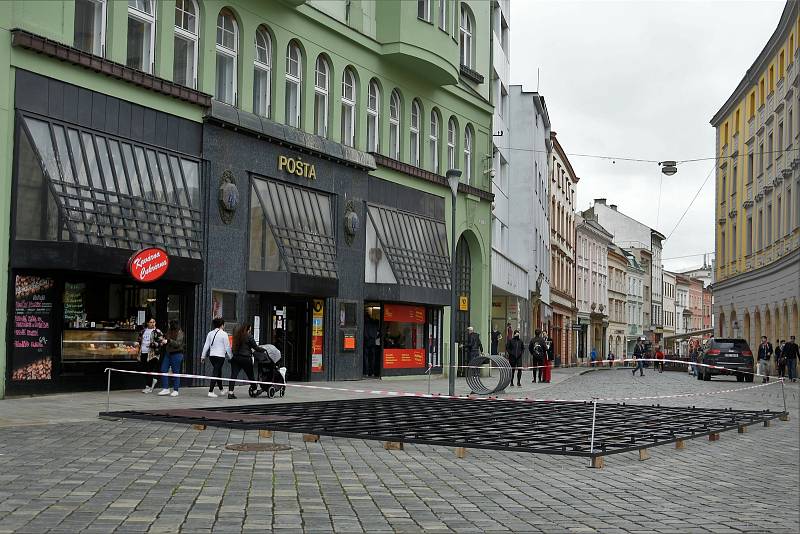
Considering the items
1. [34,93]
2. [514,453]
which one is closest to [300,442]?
[514,453]

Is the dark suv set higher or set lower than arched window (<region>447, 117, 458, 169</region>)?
lower

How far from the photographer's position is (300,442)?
41.7 ft

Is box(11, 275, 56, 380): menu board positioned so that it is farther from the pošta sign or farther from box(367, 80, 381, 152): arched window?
box(367, 80, 381, 152): arched window

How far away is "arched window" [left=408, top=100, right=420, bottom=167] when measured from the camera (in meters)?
33.3

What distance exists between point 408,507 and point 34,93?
13397 millimetres

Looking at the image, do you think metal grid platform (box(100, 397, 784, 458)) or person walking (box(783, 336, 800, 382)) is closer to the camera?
metal grid platform (box(100, 397, 784, 458))

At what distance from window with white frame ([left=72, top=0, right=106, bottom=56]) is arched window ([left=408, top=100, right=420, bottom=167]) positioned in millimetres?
14284

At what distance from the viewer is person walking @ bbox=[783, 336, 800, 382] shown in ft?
133

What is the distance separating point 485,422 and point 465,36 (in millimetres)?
25117

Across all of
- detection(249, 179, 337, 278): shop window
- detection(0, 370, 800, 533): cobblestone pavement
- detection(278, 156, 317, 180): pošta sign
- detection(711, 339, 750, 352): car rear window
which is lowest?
detection(0, 370, 800, 533): cobblestone pavement

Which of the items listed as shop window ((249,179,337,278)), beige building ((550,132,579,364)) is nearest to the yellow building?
beige building ((550,132,579,364))

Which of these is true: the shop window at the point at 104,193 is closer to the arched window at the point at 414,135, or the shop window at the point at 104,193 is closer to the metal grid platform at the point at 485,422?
the metal grid platform at the point at 485,422

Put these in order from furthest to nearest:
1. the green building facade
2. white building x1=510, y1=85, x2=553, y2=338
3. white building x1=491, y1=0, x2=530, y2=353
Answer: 1. white building x1=510, y1=85, x2=553, y2=338
2. white building x1=491, y1=0, x2=530, y2=353
3. the green building facade

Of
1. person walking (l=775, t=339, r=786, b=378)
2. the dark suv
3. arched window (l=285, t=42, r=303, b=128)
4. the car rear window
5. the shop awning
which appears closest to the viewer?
arched window (l=285, t=42, r=303, b=128)
